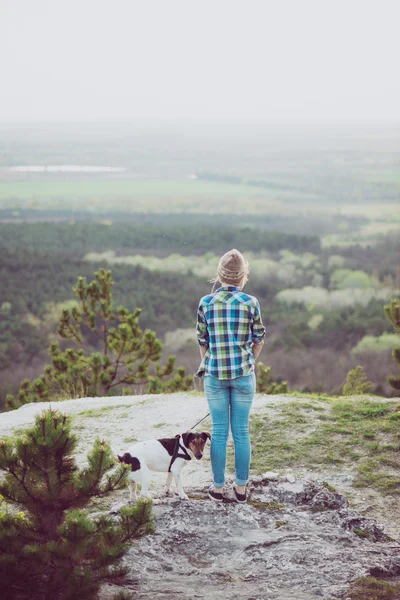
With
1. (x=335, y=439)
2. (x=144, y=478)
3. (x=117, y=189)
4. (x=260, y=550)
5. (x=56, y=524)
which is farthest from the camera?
(x=117, y=189)

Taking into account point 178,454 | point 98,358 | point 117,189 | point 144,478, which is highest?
point 117,189

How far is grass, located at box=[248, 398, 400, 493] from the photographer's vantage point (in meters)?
6.20

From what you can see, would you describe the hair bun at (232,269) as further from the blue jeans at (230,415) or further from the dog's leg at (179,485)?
the dog's leg at (179,485)

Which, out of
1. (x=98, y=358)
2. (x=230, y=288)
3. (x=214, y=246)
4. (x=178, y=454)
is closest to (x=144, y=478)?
(x=178, y=454)

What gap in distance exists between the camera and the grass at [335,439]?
6.20m

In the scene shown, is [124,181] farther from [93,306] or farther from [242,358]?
[242,358]

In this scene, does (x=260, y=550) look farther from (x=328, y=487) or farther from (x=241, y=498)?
(x=328, y=487)

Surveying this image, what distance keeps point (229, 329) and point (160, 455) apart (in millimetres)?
997

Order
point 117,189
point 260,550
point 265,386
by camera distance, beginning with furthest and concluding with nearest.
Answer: point 117,189 → point 265,386 → point 260,550

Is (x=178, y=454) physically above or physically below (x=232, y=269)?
below

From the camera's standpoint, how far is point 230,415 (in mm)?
4930

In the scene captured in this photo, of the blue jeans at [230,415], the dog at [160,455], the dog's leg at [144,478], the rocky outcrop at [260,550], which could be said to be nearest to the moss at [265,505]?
the rocky outcrop at [260,550]

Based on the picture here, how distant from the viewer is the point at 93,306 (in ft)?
49.3

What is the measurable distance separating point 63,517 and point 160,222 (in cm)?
11808
